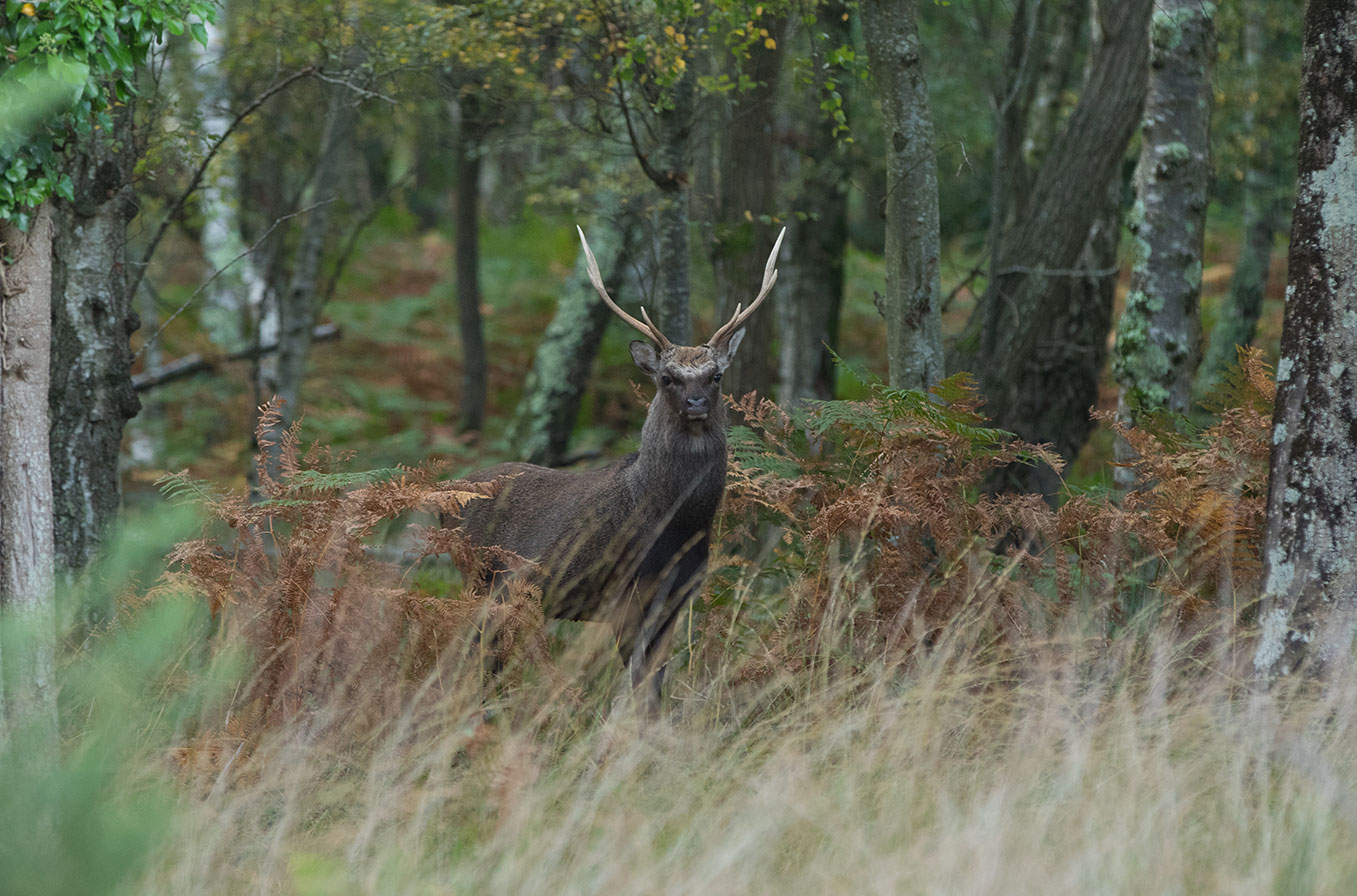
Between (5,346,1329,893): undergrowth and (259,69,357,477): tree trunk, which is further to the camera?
(259,69,357,477): tree trunk

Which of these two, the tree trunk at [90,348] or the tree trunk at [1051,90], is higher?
the tree trunk at [1051,90]

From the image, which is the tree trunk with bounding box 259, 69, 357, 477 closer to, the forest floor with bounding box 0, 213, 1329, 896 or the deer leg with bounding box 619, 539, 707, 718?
the forest floor with bounding box 0, 213, 1329, 896

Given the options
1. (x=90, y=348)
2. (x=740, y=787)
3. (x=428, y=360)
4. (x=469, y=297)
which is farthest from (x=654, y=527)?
(x=428, y=360)

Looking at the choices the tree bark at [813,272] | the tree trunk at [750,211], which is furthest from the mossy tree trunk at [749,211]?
the tree bark at [813,272]

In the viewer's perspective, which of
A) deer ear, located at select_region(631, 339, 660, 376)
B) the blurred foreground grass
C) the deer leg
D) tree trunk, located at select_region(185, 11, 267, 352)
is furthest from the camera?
tree trunk, located at select_region(185, 11, 267, 352)

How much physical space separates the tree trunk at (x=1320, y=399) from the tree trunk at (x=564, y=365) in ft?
24.9

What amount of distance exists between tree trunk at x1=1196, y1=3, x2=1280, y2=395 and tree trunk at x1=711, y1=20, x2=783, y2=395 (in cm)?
609

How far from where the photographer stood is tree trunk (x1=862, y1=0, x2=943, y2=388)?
23.7 ft

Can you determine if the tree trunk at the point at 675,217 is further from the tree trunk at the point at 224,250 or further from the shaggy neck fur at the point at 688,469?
the tree trunk at the point at 224,250

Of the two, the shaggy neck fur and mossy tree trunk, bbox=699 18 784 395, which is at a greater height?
mossy tree trunk, bbox=699 18 784 395

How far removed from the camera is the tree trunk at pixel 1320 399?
5203 mm

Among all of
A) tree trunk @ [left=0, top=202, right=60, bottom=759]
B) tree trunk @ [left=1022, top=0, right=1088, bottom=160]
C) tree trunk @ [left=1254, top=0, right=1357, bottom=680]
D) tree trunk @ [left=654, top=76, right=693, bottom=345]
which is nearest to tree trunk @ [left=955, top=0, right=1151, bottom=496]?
tree trunk @ [left=654, top=76, right=693, bottom=345]

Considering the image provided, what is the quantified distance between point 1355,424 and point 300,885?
441 cm

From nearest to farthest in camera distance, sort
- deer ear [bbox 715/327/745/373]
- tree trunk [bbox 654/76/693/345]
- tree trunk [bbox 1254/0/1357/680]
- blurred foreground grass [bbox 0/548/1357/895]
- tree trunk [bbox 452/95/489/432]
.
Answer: blurred foreground grass [bbox 0/548/1357/895] → tree trunk [bbox 1254/0/1357/680] → deer ear [bbox 715/327/745/373] → tree trunk [bbox 654/76/693/345] → tree trunk [bbox 452/95/489/432]
